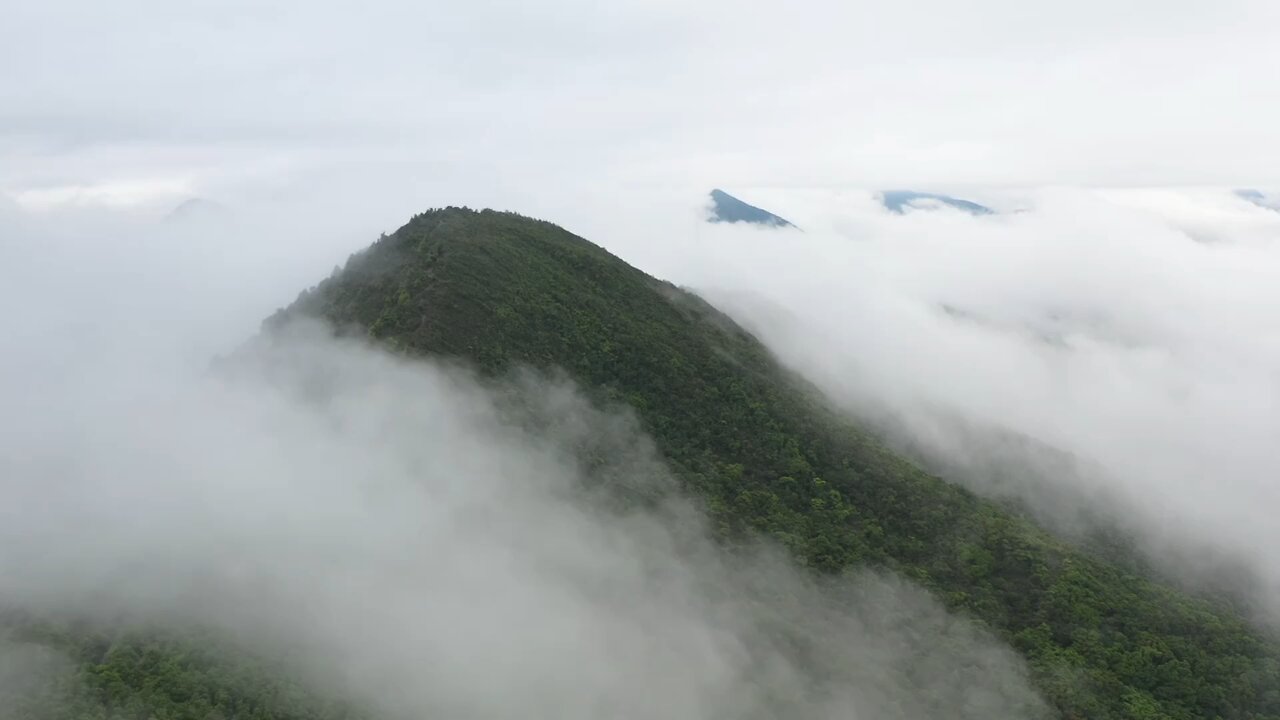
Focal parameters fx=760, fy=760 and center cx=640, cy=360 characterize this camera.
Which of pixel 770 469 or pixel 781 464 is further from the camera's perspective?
pixel 781 464

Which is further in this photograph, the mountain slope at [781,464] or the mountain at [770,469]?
the mountain slope at [781,464]

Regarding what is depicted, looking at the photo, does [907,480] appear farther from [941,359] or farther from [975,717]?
[941,359]

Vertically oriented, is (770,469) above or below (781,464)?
below

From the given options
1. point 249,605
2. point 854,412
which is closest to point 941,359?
point 854,412

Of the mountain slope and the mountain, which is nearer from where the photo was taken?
the mountain
